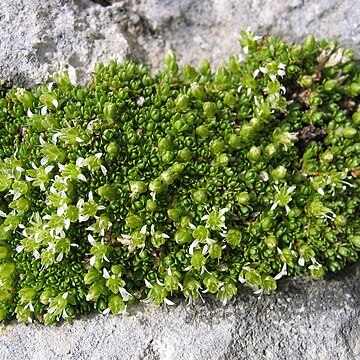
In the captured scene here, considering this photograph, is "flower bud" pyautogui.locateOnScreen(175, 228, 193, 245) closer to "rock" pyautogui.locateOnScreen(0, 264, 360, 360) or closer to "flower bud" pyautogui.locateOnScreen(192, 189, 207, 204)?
"flower bud" pyautogui.locateOnScreen(192, 189, 207, 204)

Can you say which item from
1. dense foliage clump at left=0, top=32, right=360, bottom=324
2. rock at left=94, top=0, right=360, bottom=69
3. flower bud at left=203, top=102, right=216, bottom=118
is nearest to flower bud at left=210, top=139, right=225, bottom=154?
dense foliage clump at left=0, top=32, right=360, bottom=324

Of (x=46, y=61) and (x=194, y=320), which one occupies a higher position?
(x=46, y=61)

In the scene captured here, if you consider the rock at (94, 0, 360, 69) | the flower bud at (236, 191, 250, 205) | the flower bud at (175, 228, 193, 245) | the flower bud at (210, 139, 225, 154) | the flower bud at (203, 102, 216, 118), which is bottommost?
the flower bud at (175, 228, 193, 245)

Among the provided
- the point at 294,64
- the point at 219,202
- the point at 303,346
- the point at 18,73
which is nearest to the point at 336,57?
the point at 294,64

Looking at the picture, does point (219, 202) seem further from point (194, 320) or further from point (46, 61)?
point (46, 61)

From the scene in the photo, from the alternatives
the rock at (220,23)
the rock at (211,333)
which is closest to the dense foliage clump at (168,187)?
the rock at (211,333)

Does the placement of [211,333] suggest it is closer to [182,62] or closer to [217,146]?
[217,146]

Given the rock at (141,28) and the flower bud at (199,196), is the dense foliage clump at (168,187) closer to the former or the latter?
the flower bud at (199,196)
